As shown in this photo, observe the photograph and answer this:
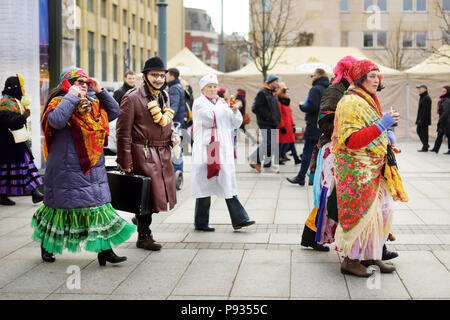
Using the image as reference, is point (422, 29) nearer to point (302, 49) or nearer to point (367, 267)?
point (302, 49)

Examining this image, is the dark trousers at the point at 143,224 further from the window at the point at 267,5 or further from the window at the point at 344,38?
the window at the point at 344,38

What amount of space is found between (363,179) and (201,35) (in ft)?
354

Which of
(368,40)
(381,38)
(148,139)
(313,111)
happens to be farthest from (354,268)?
(381,38)

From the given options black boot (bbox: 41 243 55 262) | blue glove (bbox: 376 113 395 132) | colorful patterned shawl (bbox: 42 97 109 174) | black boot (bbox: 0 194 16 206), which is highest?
blue glove (bbox: 376 113 395 132)

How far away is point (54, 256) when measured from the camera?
590 cm

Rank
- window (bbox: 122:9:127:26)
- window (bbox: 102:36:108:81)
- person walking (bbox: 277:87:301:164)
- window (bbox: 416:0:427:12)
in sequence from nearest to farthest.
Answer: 1. person walking (bbox: 277:87:301:164)
2. window (bbox: 102:36:108:81)
3. window (bbox: 416:0:427:12)
4. window (bbox: 122:9:127:26)

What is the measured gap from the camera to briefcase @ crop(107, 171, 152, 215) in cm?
586

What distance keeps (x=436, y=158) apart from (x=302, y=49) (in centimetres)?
976

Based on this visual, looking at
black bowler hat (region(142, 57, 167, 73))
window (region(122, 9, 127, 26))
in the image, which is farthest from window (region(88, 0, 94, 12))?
black bowler hat (region(142, 57, 167, 73))

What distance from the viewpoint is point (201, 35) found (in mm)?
110562

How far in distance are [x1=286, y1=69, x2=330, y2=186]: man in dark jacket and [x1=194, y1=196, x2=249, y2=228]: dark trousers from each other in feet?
11.8

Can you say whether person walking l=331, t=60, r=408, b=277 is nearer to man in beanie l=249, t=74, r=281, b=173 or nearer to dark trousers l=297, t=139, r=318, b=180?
dark trousers l=297, t=139, r=318, b=180

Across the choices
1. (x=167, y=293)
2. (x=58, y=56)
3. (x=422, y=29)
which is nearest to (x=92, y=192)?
(x=167, y=293)

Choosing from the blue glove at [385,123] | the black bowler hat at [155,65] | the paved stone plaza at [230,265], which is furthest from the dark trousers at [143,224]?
the blue glove at [385,123]
